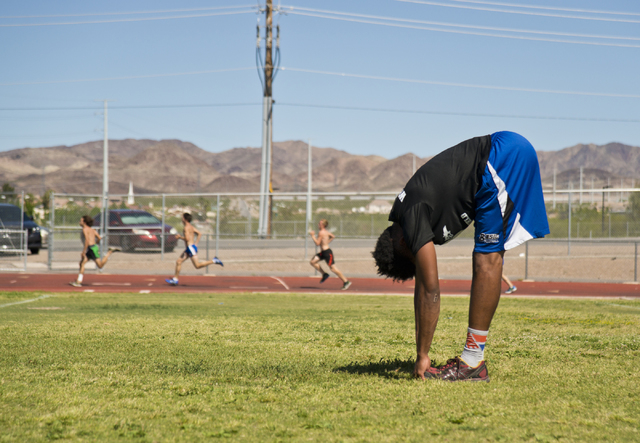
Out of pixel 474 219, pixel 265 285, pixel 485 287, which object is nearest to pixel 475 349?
pixel 485 287

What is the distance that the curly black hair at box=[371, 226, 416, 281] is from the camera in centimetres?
411

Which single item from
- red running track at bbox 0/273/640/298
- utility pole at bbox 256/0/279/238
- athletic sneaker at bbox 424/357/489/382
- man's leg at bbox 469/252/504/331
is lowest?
red running track at bbox 0/273/640/298

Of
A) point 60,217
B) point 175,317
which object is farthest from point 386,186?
point 175,317

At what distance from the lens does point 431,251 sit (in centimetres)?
388

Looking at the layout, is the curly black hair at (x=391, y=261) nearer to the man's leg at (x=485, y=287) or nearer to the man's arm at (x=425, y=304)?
the man's arm at (x=425, y=304)

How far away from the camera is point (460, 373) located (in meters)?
3.91

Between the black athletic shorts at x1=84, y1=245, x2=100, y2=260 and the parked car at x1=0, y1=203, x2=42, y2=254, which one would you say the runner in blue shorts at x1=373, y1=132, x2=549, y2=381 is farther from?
the parked car at x1=0, y1=203, x2=42, y2=254

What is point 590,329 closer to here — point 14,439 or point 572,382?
point 572,382

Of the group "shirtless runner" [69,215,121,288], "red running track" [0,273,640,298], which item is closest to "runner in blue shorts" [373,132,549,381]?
"red running track" [0,273,640,298]

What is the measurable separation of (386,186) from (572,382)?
Result: 7275 inches

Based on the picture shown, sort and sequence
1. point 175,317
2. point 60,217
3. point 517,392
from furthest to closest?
point 60,217, point 175,317, point 517,392

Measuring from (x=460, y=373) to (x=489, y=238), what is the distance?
0.84 metres

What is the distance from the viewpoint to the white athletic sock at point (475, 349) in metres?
3.92

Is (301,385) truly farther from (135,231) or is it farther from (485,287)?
(135,231)
